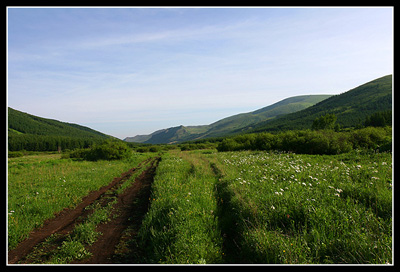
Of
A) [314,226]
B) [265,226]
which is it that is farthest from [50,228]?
[314,226]

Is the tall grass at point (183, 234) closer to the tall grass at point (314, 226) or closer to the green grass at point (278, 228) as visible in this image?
the green grass at point (278, 228)

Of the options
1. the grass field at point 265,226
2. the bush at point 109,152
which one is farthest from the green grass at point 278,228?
the bush at point 109,152

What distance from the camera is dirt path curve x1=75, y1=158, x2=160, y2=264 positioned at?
16.4ft

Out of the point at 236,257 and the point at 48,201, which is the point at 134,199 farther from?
the point at 236,257

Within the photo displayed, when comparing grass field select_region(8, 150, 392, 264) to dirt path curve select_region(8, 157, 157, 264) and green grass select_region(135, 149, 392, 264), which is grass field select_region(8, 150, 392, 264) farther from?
dirt path curve select_region(8, 157, 157, 264)

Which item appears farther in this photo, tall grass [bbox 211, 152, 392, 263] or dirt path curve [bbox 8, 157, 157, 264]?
dirt path curve [bbox 8, 157, 157, 264]

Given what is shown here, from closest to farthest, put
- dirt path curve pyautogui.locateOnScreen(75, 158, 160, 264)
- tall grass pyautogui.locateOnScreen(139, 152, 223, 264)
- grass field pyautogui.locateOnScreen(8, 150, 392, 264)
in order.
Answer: grass field pyautogui.locateOnScreen(8, 150, 392, 264)
tall grass pyautogui.locateOnScreen(139, 152, 223, 264)
dirt path curve pyautogui.locateOnScreen(75, 158, 160, 264)

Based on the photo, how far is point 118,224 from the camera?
6.91 metres

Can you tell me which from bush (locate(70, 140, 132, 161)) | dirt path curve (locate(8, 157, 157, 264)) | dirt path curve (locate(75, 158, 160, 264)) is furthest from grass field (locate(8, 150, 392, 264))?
bush (locate(70, 140, 132, 161))

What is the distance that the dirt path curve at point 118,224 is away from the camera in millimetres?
5004

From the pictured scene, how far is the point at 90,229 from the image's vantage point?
611 centimetres

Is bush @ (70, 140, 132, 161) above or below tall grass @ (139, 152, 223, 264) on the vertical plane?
above

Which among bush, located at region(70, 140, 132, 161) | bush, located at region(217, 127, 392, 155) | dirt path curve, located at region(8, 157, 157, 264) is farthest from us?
bush, located at region(70, 140, 132, 161)

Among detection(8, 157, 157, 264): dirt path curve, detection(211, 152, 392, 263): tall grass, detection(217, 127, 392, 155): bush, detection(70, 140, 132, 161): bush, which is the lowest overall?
detection(217, 127, 392, 155): bush
